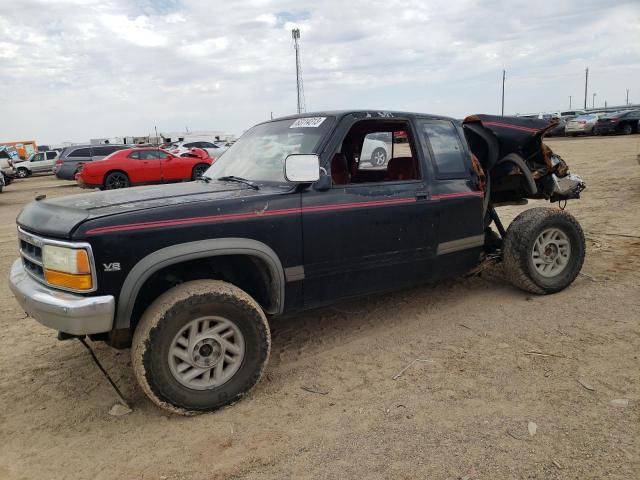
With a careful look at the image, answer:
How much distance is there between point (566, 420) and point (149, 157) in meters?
16.4

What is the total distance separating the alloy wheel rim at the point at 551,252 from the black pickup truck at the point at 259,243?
0.01m

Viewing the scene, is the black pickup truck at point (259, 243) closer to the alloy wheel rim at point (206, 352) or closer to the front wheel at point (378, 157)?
the alloy wheel rim at point (206, 352)

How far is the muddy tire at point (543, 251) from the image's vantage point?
15.4 feet

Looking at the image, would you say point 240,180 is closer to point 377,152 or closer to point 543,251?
point 377,152

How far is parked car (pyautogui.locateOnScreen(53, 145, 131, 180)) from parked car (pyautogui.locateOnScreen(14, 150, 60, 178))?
27.8ft

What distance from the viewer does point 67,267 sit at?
277 centimetres

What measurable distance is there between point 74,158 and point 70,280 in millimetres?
21602

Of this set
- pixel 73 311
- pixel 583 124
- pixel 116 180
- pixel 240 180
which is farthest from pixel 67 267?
pixel 583 124

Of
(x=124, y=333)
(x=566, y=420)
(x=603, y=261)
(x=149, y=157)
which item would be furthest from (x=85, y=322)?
(x=149, y=157)

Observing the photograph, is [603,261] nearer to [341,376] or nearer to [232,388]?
[341,376]

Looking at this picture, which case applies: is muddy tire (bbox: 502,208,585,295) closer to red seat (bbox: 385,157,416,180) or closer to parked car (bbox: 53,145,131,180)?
red seat (bbox: 385,157,416,180)

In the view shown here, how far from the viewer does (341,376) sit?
351cm

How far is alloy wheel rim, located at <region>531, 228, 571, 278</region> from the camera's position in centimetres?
481

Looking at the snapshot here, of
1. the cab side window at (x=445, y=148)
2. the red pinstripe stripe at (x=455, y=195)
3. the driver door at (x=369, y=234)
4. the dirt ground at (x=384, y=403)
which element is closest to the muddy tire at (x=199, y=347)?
the dirt ground at (x=384, y=403)
